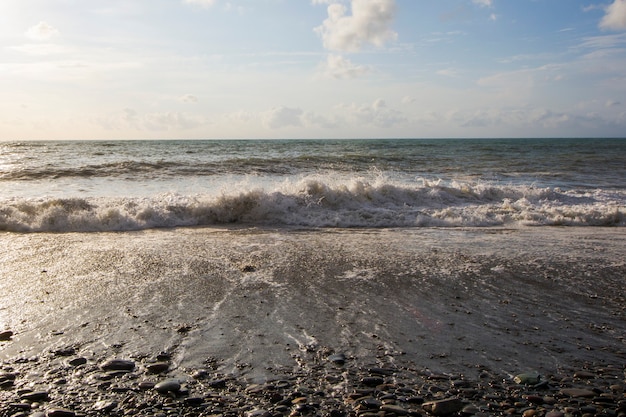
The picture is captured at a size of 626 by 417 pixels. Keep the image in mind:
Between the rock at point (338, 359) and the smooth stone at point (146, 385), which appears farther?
the rock at point (338, 359)

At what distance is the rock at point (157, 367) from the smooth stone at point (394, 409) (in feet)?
5.26

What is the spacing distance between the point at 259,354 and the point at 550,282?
158 inches

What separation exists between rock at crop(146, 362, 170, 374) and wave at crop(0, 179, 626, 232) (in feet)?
22.2

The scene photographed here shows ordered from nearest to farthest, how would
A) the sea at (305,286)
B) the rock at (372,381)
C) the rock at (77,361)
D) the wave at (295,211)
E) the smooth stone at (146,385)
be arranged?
1. the smooth stone at (146,385)
2. the rock at (372,381)
3. the rock at (77,361)
4. the sea at (305,286)
5. the wave at (295,211)

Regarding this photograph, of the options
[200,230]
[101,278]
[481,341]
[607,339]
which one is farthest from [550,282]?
[200,230]

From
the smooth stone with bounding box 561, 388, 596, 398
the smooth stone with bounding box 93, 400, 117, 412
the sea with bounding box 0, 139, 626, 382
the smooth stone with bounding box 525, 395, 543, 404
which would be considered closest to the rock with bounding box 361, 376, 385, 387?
the sea with bounding box 0, 139, 626, 382

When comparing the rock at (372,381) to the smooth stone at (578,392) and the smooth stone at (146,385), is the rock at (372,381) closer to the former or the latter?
the smooth stone at (578,392)

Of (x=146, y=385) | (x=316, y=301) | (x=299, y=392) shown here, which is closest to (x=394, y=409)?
(x=299, y=392)

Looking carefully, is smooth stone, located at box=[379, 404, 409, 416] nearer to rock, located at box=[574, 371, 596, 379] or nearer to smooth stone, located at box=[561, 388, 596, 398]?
smooth stone, located at box=[561, 388, 596, 398]

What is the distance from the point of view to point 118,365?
11.0 feet

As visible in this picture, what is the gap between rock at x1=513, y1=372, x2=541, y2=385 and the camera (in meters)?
3.20

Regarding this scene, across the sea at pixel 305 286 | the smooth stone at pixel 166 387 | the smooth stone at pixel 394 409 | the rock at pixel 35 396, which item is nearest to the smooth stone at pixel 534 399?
the sea at pixel 305 286

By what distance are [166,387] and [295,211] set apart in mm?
7973

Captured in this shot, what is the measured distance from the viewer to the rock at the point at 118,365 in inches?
131
